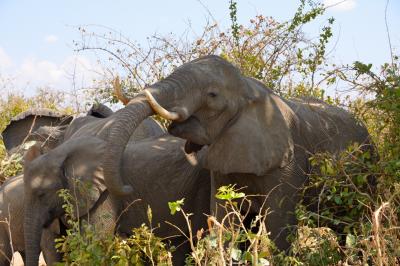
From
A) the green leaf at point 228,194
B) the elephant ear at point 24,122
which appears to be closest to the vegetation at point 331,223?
the green leaf at point 228,194

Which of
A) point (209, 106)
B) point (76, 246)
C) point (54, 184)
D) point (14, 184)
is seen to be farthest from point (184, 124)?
point (14, 184)

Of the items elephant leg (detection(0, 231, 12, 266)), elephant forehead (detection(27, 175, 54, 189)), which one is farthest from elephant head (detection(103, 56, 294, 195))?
elephant leg (detection(0, 231, 12, 266))

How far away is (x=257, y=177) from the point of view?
16.7ft

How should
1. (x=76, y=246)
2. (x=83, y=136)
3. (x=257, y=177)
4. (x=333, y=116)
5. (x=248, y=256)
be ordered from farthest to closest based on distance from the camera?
1. (x=83, y=136)
2. (x=333, y=116)
3. (x=257, y=177)
4. (x=76, y=246)
5. (x=248, y=256)

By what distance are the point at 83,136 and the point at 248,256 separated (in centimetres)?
290

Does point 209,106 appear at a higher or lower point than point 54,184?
higher

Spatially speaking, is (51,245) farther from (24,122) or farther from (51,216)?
(24,122)

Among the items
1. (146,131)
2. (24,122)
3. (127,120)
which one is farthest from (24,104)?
(127,120)

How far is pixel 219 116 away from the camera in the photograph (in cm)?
491

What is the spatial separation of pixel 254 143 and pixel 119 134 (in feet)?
2.93

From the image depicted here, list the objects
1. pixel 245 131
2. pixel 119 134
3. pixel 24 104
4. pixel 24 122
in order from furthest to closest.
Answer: pixel 24 104
pixel 24 122
pixel 245 131
pixel 119 134

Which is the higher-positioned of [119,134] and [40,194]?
[119,134]

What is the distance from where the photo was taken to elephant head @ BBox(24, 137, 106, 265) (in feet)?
18.2

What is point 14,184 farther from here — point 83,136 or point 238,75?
point 238,75
